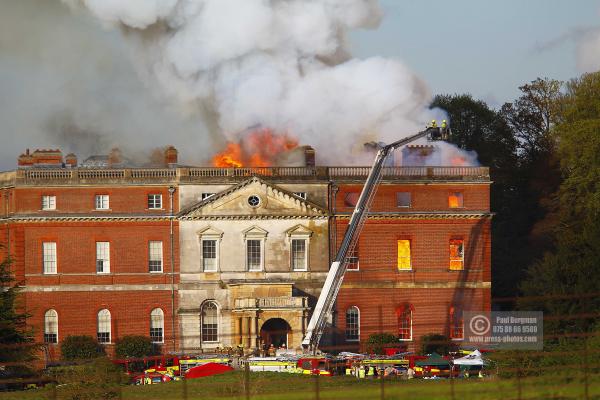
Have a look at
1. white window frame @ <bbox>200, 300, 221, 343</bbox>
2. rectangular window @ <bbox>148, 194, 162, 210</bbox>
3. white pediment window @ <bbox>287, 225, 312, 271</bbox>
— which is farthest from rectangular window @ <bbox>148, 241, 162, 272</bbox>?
white pediment window @ <bbox>287, 225, 312, 271</bbox>

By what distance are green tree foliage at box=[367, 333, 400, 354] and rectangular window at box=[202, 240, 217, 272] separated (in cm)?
754

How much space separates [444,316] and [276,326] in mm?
7474

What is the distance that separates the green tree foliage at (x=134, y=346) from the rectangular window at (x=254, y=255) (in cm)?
555

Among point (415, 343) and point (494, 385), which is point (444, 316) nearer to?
point (415, 343)

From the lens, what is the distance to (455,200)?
260ft

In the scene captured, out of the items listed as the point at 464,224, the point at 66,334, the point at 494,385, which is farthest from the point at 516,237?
the point at 494,385

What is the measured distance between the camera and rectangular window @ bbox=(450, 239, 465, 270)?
79312 millimetres

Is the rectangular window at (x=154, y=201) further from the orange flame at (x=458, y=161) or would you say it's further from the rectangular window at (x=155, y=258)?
the orange flame at (x=458, y=161)

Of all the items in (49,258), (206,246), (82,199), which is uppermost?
(82,199)

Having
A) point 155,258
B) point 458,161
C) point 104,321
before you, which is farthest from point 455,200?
point 104,321

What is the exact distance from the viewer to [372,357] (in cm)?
6906

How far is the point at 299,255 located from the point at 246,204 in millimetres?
3245

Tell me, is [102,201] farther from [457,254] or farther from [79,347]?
[457,254]

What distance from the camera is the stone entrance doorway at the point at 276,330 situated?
76375mm
